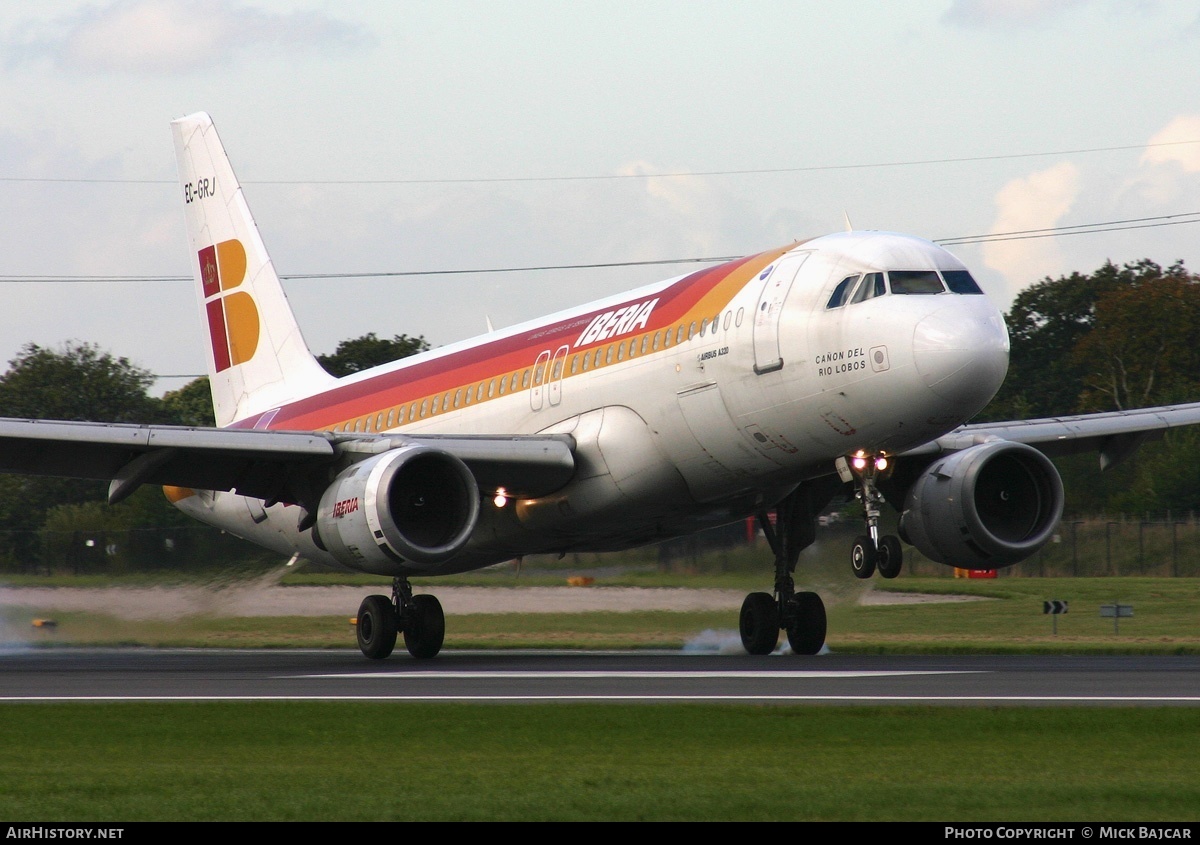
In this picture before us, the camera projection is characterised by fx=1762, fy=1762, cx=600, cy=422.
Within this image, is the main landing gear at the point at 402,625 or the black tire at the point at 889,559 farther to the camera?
the main landing gear at the point at 402,625

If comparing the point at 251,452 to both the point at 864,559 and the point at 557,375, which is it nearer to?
the point at 557,375

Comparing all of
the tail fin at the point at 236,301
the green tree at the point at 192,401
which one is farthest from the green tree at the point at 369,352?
the tail fin at the point at 236,301

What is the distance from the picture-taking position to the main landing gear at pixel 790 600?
26156mm

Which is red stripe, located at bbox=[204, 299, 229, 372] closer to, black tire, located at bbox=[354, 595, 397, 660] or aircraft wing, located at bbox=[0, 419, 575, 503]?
aircraft wing, located at bbox=[0, 419, 575, 503]

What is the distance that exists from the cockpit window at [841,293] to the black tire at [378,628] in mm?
8863

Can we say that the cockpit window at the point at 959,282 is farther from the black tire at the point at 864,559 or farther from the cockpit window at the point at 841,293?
the black tire at the point at 864,559

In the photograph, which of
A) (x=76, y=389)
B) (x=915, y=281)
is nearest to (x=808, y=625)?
(x=915, y=281)

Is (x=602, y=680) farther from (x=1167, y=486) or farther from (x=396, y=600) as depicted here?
(x=1167, y=486)

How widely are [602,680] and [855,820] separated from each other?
34.0 ft

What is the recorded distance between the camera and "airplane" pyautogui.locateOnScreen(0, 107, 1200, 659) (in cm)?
2125

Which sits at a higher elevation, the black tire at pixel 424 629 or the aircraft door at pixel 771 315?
the aircraft door at pixel 771 315

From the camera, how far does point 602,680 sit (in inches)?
757
